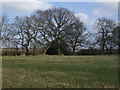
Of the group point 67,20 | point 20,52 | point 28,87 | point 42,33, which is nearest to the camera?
point 28,87

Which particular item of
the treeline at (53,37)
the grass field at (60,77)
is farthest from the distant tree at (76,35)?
the grass field at (60,77)

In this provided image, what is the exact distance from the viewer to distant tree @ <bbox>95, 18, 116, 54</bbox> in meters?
48.2

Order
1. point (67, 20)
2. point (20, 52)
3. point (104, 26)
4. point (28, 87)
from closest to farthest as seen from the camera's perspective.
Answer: point (28, 87), point (20, 52), point (67, 20), point (104, 26)

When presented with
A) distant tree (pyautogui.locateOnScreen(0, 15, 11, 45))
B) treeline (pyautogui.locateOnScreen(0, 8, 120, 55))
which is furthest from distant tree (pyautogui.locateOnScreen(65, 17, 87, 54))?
distant tree (pyautogui.locateOnScreen(0, 15, 11, 45))

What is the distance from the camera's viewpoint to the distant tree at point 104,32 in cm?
4822

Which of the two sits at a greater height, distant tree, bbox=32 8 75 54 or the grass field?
distant tree, bbox=32 8 75 54

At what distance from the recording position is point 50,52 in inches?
1745

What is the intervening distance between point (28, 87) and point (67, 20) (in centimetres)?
3973

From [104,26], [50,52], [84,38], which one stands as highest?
[104,26]

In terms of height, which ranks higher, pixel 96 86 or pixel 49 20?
pixel 49 20

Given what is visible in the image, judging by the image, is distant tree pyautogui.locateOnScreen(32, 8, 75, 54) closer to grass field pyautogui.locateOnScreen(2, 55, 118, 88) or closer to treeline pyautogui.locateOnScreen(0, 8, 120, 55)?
treeline pyautogui.locateOnScreen(0, 8, 120, 55)

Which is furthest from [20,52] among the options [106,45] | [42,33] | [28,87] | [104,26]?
[28,87]

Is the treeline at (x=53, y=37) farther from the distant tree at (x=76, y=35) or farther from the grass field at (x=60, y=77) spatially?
the grass field at (x=60, y=77)

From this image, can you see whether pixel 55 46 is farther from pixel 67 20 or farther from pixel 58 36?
pixel 67 20
